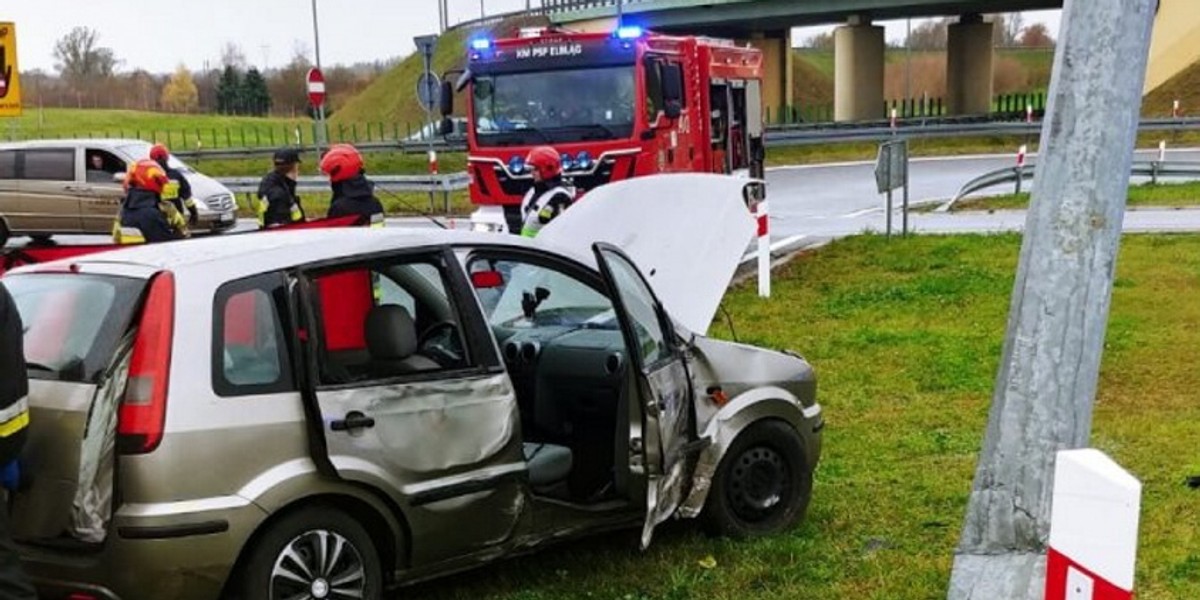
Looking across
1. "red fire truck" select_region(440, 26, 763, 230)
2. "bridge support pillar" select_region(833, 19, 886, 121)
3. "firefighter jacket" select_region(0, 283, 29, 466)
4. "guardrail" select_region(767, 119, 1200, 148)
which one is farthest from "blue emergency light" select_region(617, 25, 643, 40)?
"bridge support pillar" select_region(833, 19, 886, 121)

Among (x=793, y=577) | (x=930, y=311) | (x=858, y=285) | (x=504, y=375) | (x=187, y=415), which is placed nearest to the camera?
(x=187, y=415)

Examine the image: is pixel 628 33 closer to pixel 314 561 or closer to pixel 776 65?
pixel 314 561

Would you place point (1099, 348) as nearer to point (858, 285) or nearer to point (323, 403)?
point (323, 403)

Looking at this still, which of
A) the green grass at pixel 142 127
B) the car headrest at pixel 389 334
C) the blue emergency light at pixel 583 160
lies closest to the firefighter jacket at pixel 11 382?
the car headrest at pixel 389 334

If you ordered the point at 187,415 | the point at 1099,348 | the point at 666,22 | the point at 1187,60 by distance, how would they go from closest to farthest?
1. the point at 1099,348
2. the point at 187,415
3. the point at 1187,60
4. the point at 666,22

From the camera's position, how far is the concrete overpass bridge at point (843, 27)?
4634 cm

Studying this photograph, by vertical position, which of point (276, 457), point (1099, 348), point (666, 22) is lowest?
point (276, 457)

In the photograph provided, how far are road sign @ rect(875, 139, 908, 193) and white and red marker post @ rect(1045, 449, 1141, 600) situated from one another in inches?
501

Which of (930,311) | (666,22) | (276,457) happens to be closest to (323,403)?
(276,457)

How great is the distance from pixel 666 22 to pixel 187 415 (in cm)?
4922

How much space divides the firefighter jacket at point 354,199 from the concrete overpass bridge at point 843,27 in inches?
1477

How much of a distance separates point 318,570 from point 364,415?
53 cm

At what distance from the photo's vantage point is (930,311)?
1156 centimetres

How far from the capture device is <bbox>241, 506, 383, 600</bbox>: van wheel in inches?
156
